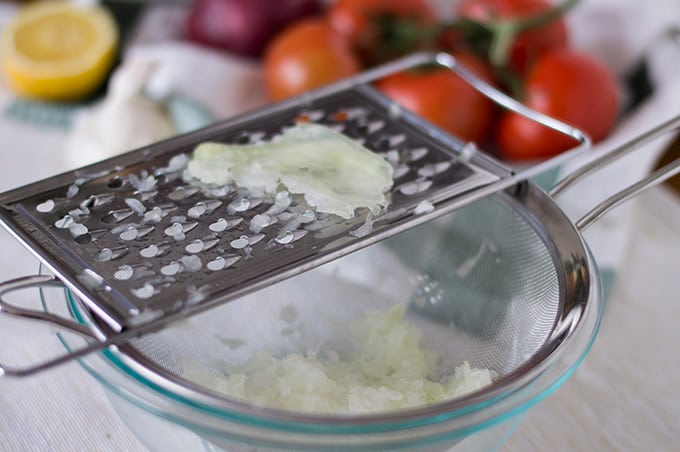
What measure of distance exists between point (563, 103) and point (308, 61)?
0.87 ft

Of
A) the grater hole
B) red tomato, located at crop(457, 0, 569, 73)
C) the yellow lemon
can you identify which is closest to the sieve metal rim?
the grater hole

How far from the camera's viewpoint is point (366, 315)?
66cm

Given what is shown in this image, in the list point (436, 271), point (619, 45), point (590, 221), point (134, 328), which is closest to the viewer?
A: point (134, 328)

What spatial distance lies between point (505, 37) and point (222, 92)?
12.1 inches

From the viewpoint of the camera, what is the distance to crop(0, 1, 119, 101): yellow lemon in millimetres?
1057

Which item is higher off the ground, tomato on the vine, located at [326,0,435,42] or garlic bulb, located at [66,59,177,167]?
tomato on the vine, located at [326,0,435,42]

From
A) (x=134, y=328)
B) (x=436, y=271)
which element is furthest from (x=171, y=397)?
(x=436, y=271)

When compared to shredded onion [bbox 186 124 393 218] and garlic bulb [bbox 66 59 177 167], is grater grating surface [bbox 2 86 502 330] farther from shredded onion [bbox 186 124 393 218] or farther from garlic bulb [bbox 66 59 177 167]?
garlic bulb [bbox 66 59 177 167]

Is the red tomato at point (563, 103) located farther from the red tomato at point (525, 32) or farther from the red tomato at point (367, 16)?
the red tomato at point (367, 16)

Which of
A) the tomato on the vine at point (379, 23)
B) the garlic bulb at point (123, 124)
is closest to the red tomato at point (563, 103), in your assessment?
the tomato on the vine at point (379, 23)

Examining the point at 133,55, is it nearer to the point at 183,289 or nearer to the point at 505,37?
the point at 505,37

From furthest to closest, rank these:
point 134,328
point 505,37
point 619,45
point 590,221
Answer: point 619,45, point 505,37, point 590,221, point 134,328

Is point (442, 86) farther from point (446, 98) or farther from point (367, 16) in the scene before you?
point (367, 16)

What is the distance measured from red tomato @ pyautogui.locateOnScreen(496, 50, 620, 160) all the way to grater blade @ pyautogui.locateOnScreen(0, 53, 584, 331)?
10.1 inches
